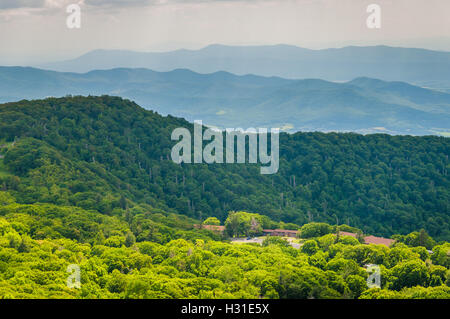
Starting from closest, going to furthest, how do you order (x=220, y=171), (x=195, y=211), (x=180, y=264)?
(x=180, y=264) < (x=195, y=211) < (x=220, y=171)

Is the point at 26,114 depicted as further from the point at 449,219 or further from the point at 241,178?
the point at 449,219

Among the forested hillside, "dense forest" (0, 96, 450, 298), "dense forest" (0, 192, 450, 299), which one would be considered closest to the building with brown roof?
"dense forest" (0, 96, 450, 298)

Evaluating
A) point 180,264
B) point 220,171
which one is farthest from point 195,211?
point 180,264

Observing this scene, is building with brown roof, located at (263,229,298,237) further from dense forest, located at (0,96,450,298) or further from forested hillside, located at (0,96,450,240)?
forested hillside, located at (0,96,450,240)

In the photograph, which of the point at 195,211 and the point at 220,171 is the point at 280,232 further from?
the point at 220,171

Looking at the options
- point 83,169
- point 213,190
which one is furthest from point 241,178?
point 83,169

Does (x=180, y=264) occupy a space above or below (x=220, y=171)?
below

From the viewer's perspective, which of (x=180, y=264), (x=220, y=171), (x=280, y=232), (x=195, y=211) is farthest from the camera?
(x=220, y=171)
